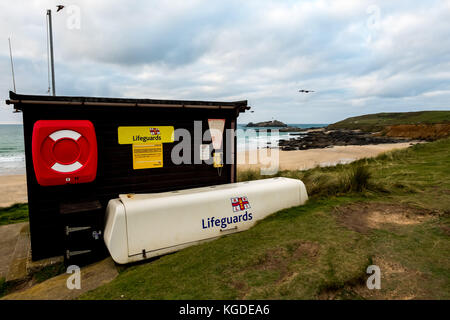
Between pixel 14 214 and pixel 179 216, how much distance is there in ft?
23.5

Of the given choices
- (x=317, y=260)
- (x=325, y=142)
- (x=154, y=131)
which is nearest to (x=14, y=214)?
(x=154, y=131)

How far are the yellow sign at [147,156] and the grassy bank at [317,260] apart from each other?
2.34 m

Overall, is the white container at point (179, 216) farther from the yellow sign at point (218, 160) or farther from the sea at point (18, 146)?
the sea at point (18, 146)

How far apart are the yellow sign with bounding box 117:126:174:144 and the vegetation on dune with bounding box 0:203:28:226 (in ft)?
16.3

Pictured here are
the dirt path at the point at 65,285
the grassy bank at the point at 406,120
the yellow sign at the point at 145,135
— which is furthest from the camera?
A: the grassy bank at the point at 406,120

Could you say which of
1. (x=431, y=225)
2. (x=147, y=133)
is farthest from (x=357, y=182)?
(x=147, y=133)

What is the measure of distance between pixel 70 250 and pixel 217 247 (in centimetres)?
266

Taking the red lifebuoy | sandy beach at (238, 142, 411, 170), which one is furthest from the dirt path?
sandy beach at (238, 142, 411, 170)

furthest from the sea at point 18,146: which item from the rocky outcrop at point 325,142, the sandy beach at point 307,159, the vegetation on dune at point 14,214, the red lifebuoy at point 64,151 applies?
the red lifebuoy at point 64,151

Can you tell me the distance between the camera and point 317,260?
3.57m

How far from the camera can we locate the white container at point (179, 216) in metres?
4.33

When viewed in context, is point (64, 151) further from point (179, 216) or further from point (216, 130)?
point (216, 130)
